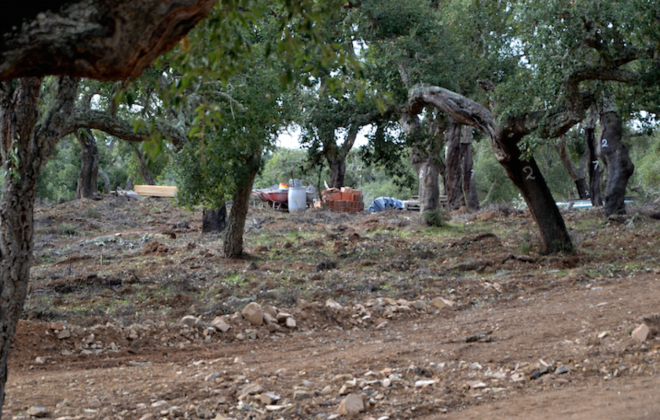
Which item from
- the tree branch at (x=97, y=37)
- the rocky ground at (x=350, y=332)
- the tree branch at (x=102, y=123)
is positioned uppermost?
the tree branch at (x=102, y=123)

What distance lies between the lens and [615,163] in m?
15.5

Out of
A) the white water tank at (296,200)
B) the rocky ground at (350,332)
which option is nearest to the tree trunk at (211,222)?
the rocky ground at (350,332)

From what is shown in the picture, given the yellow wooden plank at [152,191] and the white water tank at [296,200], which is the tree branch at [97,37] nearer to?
the white water tank at [296,200]

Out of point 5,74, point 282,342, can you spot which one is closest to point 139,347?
point 282,342

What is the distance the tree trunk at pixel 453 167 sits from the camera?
2059 cm

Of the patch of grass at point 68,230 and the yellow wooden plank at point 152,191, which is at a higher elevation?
the yellow wooden plank at point 152,191

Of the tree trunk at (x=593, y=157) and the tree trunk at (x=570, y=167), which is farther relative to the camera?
the tree trunk at (x=570, y=167)

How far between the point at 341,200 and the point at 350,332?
20752mm

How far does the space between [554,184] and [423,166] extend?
24843mm

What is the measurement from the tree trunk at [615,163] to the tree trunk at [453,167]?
512cm

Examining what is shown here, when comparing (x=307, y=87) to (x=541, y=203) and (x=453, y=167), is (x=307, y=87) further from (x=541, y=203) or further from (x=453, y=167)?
(x=453, y=167)

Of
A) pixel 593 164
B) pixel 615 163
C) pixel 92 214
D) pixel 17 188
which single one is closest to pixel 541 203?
pixel 615 163

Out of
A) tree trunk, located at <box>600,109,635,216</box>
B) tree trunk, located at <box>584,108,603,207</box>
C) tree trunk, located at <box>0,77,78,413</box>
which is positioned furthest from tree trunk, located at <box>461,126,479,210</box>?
tree trunk, located at <box>0,77,78,413</box>

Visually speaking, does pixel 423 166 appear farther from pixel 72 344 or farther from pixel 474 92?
pixel 72 344
